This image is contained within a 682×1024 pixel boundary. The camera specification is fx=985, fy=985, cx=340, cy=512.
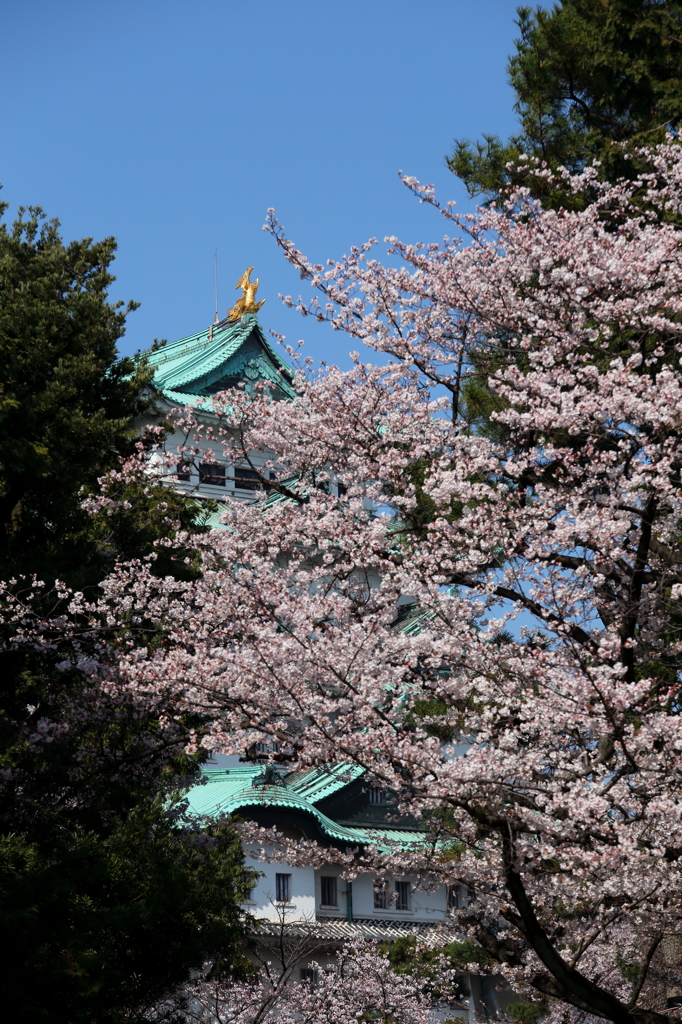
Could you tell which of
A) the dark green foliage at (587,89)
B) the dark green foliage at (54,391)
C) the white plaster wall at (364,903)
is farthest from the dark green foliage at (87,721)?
the white plaster wall at (364,903)

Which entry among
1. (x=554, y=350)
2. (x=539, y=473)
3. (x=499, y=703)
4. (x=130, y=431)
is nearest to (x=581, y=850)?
(x=499, y=703)

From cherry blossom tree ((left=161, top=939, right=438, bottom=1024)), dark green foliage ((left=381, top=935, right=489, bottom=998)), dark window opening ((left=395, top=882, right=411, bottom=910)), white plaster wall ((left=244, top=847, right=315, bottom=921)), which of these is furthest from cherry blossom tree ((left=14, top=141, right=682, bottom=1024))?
dark window opening ((left=395, top=882, right=411, bottom=910))

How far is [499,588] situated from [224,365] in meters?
20.0

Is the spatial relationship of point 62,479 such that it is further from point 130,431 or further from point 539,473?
point 539,473

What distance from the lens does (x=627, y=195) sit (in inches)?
456

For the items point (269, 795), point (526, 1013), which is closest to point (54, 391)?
point (269, 795)

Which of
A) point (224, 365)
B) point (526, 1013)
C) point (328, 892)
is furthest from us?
point (224, 365)

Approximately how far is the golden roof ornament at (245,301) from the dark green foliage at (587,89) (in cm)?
1516

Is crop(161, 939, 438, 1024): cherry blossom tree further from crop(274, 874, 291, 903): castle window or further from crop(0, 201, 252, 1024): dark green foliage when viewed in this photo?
crop(0, 201, 252, 1024): dark green foliage

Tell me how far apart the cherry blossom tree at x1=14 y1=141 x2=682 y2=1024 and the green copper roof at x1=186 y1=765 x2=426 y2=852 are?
9.51 meters

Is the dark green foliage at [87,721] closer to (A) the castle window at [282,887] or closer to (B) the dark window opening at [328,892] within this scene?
(A) the castle window at [282,887]

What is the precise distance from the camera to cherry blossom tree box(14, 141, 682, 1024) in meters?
7.32

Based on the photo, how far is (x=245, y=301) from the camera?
2859 centimetres

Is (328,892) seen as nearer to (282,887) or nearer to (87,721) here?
(282,887)
